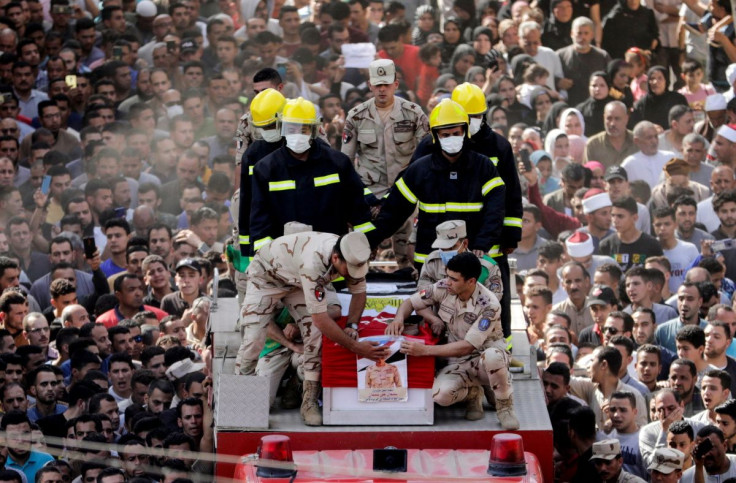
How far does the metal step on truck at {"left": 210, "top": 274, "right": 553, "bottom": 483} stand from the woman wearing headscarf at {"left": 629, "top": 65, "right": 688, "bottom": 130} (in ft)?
38.1

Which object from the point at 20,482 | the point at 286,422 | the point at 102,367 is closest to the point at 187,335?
the point at 102,367

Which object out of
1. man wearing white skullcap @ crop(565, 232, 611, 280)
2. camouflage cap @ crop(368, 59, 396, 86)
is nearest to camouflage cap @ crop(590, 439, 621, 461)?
camouflage cap @ crop(368, 59, 396, 86)

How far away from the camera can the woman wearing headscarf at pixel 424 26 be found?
25984 millimetres

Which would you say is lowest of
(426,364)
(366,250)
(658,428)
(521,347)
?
(658,428)

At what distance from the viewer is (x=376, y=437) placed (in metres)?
12.1

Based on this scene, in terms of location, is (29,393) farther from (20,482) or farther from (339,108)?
(339,108)

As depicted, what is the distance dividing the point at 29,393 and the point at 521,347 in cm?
489

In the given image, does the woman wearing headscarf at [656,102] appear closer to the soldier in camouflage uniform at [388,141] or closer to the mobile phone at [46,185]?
the mobile phone at [46,185]

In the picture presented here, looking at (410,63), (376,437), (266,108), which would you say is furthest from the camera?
(410,63)

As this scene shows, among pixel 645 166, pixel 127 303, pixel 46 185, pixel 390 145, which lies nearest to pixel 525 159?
pixel 645 166

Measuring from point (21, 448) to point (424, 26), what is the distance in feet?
43.4

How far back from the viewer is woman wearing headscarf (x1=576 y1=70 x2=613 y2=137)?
23594mm

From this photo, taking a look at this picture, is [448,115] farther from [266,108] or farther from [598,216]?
[598,216]

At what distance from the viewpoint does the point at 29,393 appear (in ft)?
52.4
